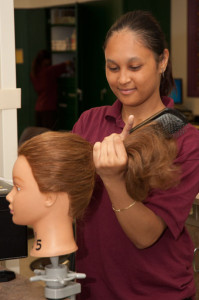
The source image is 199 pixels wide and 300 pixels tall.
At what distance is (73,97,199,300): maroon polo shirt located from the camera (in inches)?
55.2

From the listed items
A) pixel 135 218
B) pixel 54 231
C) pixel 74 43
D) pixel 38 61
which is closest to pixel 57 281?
pixel 54 231

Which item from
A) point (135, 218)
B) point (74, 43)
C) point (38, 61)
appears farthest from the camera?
point (74, 43)

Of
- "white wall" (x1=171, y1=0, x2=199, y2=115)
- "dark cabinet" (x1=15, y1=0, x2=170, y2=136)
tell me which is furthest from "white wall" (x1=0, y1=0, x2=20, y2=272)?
"dark cabinet" (x1=15, y1=0, x2=170, y2=136)

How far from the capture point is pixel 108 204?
1503 mm

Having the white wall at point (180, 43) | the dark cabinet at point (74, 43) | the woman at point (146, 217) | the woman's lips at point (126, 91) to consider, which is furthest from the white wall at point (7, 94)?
the dark cabinet at point (74, 43)

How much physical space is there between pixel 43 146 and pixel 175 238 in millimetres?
439

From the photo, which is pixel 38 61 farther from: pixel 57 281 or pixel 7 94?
pixel 57 281

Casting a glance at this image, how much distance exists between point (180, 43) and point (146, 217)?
5.79m

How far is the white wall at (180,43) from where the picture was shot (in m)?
6.70

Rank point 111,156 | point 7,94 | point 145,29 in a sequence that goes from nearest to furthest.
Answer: point 111,156 → point 145,29 → point 7,94

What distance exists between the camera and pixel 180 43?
677 centimetres

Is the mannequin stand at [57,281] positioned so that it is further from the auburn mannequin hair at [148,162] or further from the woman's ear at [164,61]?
the woman's ear at [164,61]

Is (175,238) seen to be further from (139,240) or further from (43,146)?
(43,146)

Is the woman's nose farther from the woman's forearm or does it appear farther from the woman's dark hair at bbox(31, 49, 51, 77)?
the woman's dark hair at bbox(31, 49, 51, 77)
